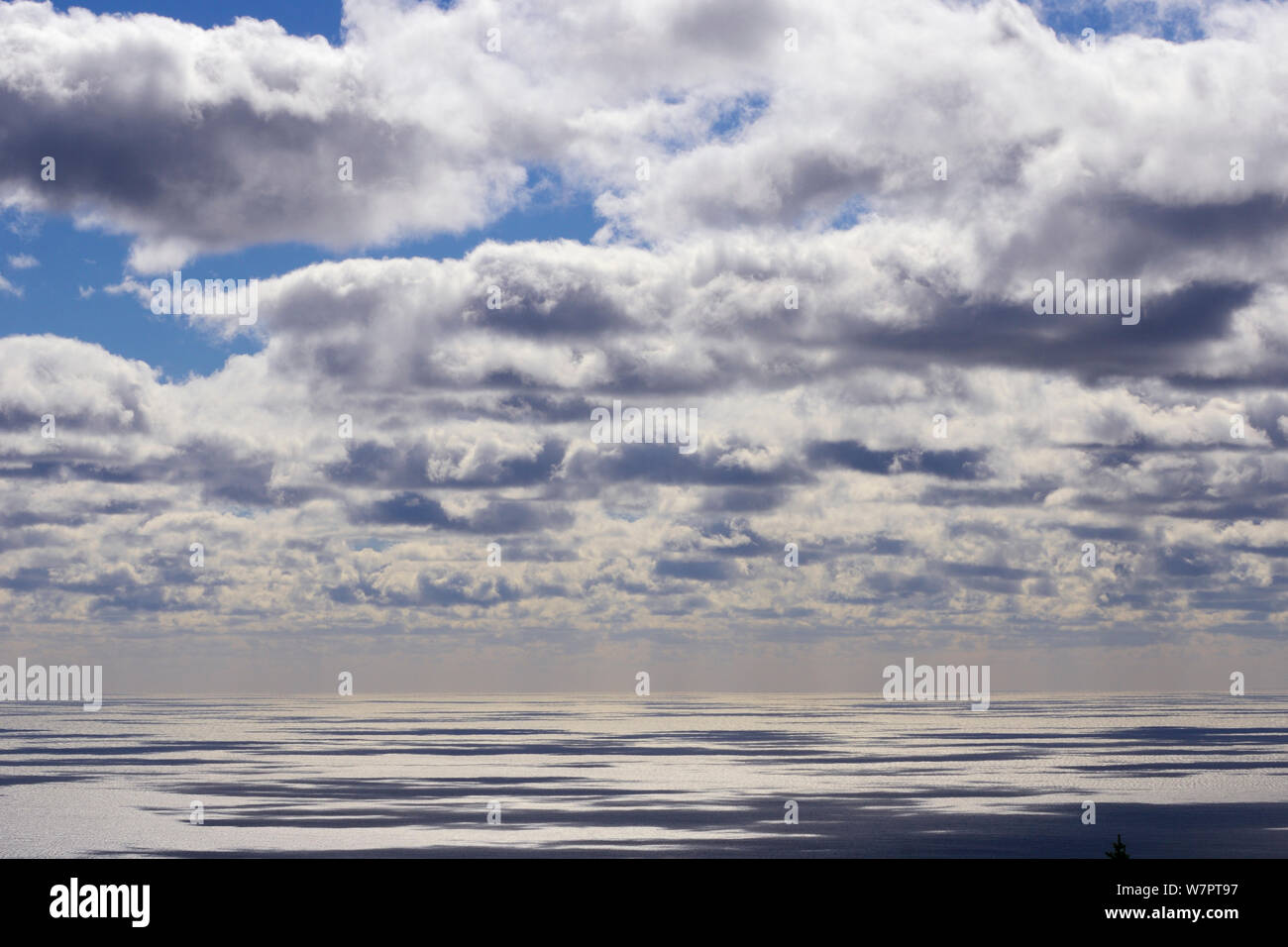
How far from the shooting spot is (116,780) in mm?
124750

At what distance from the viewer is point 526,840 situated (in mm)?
78312

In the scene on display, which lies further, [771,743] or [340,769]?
[771,743]
